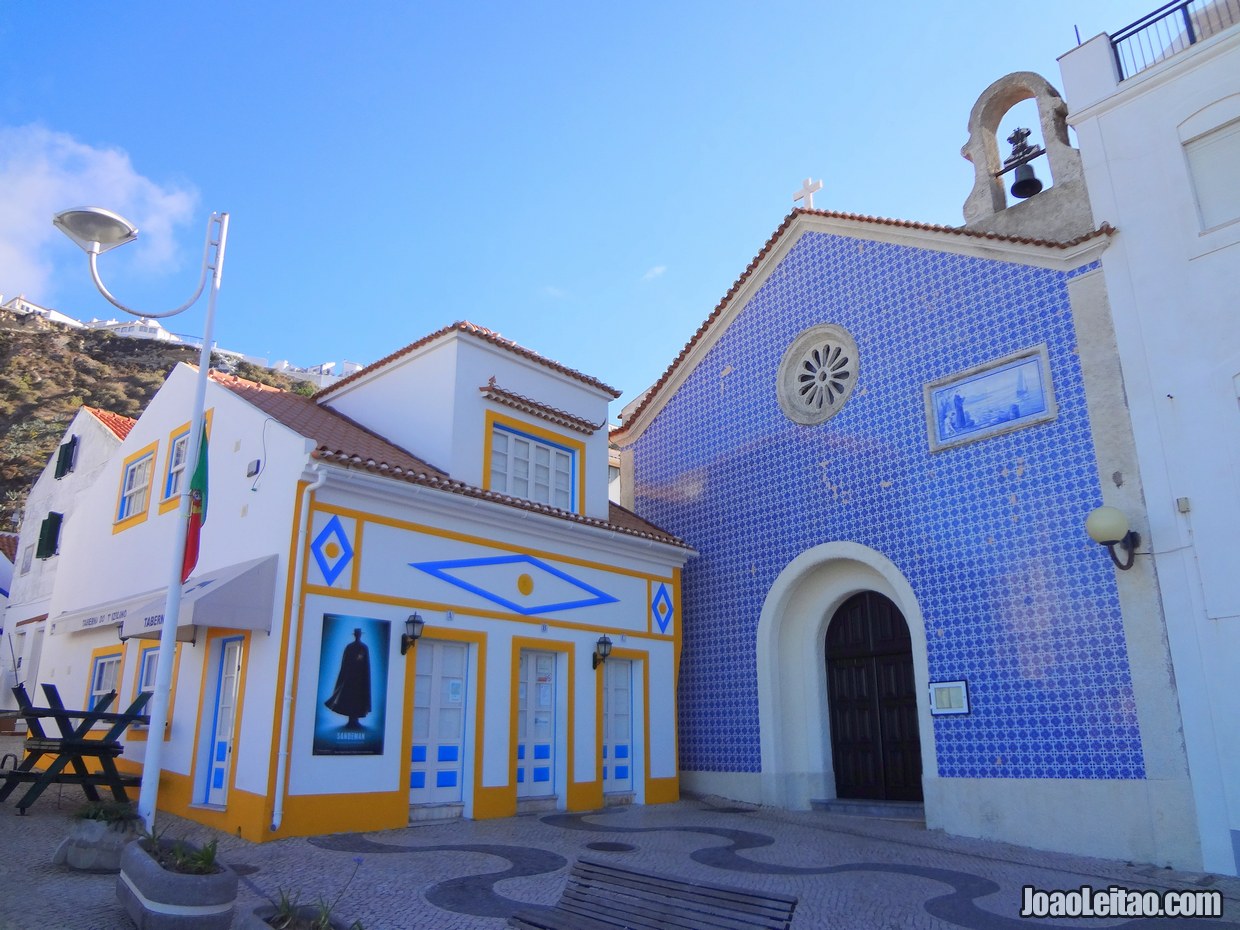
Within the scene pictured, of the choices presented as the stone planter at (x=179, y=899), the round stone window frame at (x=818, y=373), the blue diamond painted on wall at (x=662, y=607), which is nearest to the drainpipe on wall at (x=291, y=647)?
the stone planter at (x=179, y=899)

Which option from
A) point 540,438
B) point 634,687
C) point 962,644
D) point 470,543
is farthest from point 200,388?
point 962,644

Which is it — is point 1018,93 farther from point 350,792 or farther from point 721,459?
point 350,792

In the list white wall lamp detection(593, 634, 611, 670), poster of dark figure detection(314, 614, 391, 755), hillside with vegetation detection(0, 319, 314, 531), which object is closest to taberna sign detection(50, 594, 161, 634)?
poster of dark figure detection(314, 614, 391, 755)

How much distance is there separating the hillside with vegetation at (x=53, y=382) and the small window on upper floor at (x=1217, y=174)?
3637 centimetres

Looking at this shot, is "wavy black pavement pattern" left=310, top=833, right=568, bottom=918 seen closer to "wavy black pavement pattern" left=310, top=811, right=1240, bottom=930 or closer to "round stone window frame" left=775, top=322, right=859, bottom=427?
"wavy black pavement pattern" left=310, top=811, right=1240, bottom=930

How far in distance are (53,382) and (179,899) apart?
48878 millimetres

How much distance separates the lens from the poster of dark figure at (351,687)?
943 centimetres

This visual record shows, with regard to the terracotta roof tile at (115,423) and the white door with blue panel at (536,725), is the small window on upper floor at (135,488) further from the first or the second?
the white door with blue panel at (536,725)

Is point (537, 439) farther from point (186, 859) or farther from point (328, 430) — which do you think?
point (186, 859)

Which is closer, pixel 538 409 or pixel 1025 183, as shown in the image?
pixel 1025 183

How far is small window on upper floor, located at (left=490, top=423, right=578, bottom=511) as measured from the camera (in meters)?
12.7

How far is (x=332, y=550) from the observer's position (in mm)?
9898

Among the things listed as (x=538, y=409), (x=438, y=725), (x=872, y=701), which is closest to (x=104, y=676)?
(x=438, y=725)

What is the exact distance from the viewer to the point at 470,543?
11367mm
